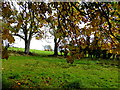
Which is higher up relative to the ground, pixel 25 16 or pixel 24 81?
pixel 25 16

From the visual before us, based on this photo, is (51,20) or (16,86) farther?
(16,86)

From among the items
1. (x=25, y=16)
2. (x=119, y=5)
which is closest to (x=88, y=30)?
(x=119, y=5)

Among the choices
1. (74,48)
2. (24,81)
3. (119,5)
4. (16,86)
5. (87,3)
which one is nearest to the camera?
(119,5)

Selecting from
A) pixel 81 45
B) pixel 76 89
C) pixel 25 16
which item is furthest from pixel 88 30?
pixel 76 89

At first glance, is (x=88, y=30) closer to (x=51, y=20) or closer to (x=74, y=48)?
(x=74, y=48)

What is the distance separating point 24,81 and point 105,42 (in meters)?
3.85

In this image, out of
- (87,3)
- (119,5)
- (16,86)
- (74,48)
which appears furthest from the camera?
(16,86)

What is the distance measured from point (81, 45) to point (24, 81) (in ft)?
10.4

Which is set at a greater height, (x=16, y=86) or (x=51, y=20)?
(x=51, y=20)

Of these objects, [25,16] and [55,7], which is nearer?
[55,7]

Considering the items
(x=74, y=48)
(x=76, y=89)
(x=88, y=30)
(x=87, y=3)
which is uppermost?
(x=87, y=3)

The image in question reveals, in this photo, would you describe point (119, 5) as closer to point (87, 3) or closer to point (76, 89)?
point (87, 3)

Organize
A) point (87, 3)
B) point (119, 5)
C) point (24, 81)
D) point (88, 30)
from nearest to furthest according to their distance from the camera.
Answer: point (119, 5) → point (87, 3) → point (88, 30) → point (24, 81)

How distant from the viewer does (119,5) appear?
3268 mm
